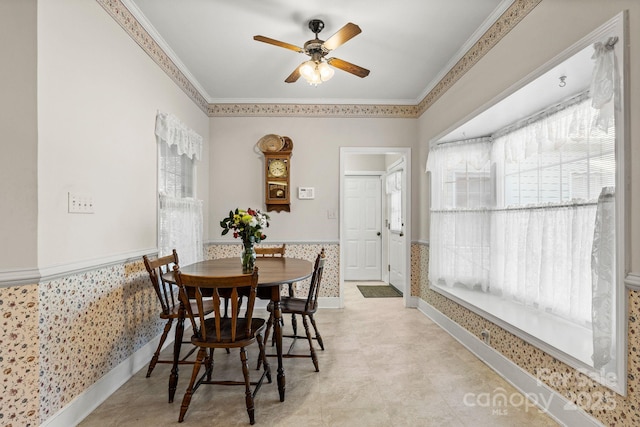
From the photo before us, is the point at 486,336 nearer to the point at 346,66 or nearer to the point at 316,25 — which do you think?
the point at 346,66

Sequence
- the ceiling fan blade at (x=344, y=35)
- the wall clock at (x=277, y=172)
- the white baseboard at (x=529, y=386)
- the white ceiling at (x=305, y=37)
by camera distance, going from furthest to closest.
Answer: the wall clock at (x=277, y=172), the white ceiling at (x=305, y=37), the ceiling fan blade at (x=344, y=35), the white baseboard at (x=529, y=386)

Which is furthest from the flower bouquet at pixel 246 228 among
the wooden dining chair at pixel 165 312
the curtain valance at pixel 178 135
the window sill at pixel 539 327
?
the window sill at pixel 539 327

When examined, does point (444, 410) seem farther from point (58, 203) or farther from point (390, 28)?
point (390, 28)

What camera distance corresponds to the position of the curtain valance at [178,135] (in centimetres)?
281

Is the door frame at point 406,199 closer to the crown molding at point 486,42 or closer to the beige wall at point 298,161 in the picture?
the beige wall at point 298,161

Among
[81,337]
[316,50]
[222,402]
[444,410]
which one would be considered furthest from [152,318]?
[316,50]

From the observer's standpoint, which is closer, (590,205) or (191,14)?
(590,205)

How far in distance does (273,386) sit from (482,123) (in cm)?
273

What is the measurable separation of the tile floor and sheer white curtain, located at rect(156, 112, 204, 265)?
1088 millimetres

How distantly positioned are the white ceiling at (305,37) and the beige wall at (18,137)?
97cm

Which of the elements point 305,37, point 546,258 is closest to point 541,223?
point 546,258

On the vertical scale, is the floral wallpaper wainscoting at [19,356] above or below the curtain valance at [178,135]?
below

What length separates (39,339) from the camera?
159 centimetres

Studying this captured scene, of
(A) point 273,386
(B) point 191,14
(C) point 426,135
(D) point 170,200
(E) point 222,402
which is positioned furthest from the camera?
(C) point 426,135
